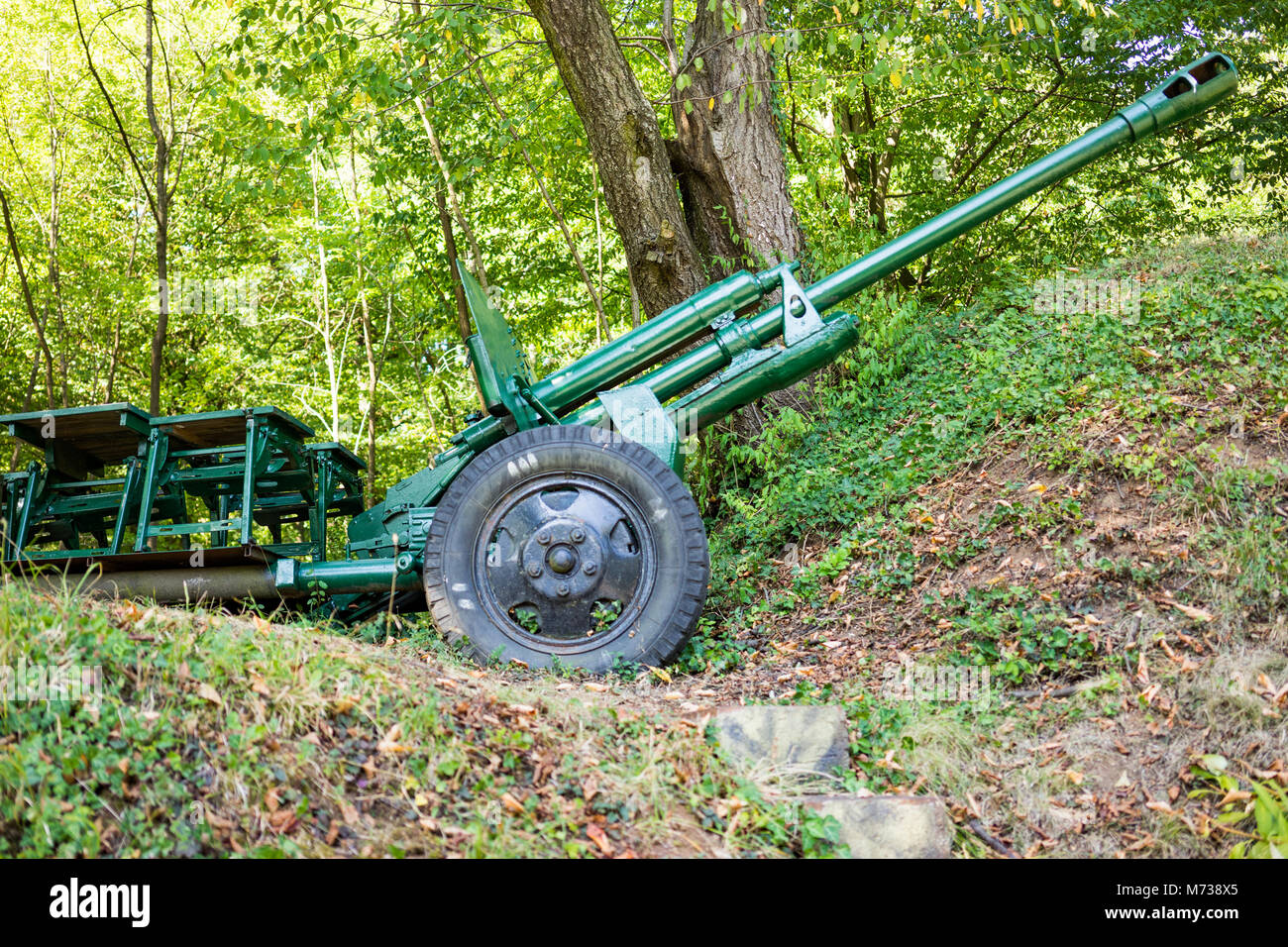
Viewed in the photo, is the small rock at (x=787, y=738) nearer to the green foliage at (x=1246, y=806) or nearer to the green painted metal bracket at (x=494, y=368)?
the green foliage at (x=1246, y=806)

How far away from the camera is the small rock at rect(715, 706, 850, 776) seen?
4395 millimetres

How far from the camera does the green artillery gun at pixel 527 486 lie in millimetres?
5629

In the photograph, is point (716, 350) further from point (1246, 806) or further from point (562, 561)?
point (1246, 806)

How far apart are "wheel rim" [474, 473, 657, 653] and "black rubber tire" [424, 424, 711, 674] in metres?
0.03

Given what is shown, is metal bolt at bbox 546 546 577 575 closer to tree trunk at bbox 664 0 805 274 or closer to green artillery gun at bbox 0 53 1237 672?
green artillery gun at bbox 0 53 1237 672

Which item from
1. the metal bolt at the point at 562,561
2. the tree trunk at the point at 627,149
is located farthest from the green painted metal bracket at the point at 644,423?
the tree trunk at the point at 627,149

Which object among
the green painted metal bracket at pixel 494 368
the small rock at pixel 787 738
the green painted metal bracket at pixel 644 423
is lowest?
the small rock at pixel 787 738

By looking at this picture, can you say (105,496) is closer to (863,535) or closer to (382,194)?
(863,535)

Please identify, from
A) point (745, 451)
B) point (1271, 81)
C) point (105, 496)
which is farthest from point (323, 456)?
point (1271, 81)

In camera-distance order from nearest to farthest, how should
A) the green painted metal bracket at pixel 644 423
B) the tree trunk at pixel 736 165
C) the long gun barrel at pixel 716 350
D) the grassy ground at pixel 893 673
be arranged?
1. the grassy ground at pixel 893 673
2. the green painted metal bracket at pixel 644 423
3. the long gun barrel at pixel 716 350
4. the tree trunk at pixel 736 165

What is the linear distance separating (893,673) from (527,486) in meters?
2.15

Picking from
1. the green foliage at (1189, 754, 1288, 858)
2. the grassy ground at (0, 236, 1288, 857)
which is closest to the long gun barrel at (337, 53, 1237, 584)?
the grassy ground at (0, 236, 1288, 857)

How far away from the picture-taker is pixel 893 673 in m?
5.46

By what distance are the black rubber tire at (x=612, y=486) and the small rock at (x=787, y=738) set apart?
99cm
